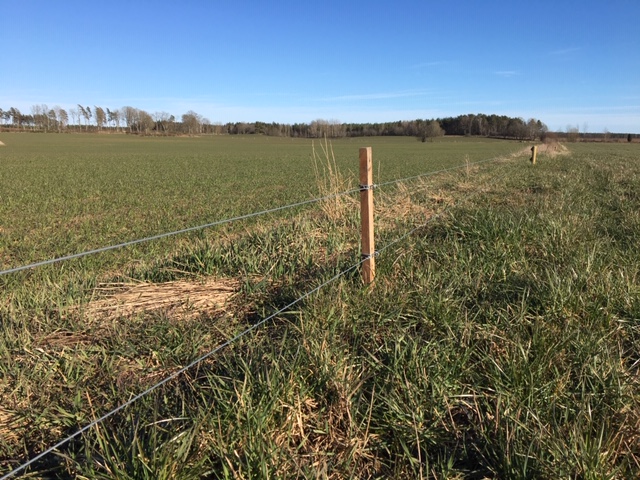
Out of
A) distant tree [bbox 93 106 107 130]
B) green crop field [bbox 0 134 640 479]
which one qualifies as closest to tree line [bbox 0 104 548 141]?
distant tree [bbox 93 106 107 130]

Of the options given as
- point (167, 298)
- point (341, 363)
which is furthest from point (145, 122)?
point (341, 363)

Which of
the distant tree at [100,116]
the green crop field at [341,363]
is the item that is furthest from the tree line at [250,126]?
the green crop field at [341,363]

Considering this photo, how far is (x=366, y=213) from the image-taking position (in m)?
3.97

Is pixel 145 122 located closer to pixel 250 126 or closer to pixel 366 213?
pixel 250 126

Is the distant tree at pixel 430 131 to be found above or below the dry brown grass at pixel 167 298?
above

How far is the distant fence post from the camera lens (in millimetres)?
3961

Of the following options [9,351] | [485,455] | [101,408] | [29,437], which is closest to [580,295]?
[485,455]

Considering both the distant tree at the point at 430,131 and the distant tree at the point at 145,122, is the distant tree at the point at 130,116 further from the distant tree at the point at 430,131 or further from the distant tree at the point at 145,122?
the distant tree at the point at 430,131

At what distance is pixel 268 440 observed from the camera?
6.85 ft

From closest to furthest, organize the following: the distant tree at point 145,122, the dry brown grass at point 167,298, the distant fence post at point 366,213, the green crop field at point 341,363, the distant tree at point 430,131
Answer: the green crop field at point 341,363 → the dry brown grass at point 167,298 → the distant fence post at point 366,213 → the distant tree at point 430,131 → the distant tree at point 145,122

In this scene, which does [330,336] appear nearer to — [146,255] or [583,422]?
[583,422]

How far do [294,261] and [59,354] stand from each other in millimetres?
2456

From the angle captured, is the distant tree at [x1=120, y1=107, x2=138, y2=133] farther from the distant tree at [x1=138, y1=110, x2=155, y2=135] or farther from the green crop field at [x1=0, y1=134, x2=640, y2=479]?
the green crop field at [x1=0, y1=134, x2=640, y2=479]

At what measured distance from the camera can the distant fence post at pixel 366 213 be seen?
3.96 m
